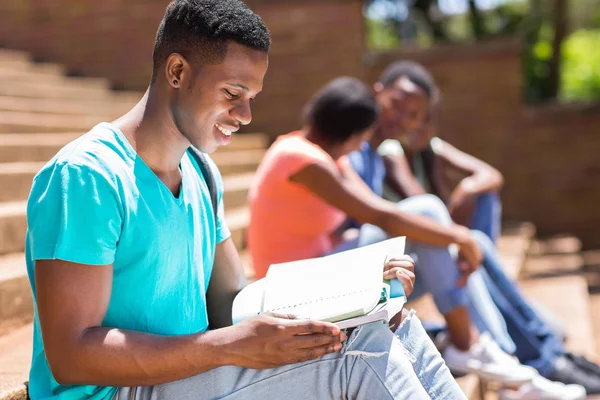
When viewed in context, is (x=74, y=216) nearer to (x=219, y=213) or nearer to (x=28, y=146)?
(x=219, y=213)

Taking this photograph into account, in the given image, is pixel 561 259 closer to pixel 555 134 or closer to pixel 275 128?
pixel 555 134

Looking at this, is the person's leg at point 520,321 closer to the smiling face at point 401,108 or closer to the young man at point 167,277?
the smiling face at point 401,108

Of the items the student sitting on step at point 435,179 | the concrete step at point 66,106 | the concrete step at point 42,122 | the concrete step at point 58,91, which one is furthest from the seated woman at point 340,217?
the concrete step at point 58,91

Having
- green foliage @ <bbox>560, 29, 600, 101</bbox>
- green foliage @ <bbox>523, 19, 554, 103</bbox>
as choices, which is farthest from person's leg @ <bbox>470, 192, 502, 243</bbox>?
green foliage @ <bbox>560, 29, 600, 101</bbox>

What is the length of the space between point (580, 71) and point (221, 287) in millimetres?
9017

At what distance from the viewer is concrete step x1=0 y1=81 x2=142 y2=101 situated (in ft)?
20.0

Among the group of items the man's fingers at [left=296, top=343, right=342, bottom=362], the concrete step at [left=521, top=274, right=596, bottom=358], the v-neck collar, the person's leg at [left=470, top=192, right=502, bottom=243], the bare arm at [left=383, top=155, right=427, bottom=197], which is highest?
the v-neck collar

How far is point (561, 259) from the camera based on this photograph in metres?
6.88

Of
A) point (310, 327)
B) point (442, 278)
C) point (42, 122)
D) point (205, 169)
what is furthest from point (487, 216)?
point (42, 122)

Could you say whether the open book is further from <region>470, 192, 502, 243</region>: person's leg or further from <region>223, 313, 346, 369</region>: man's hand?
<region>470, 192, 502, 243</region>: person's leg

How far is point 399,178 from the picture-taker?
14.2ft

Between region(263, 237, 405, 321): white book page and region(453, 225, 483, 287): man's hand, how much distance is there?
1112 mm

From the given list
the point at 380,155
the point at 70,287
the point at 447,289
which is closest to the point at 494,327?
the point at 447,289

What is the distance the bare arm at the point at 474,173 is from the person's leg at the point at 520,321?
0.73 m
